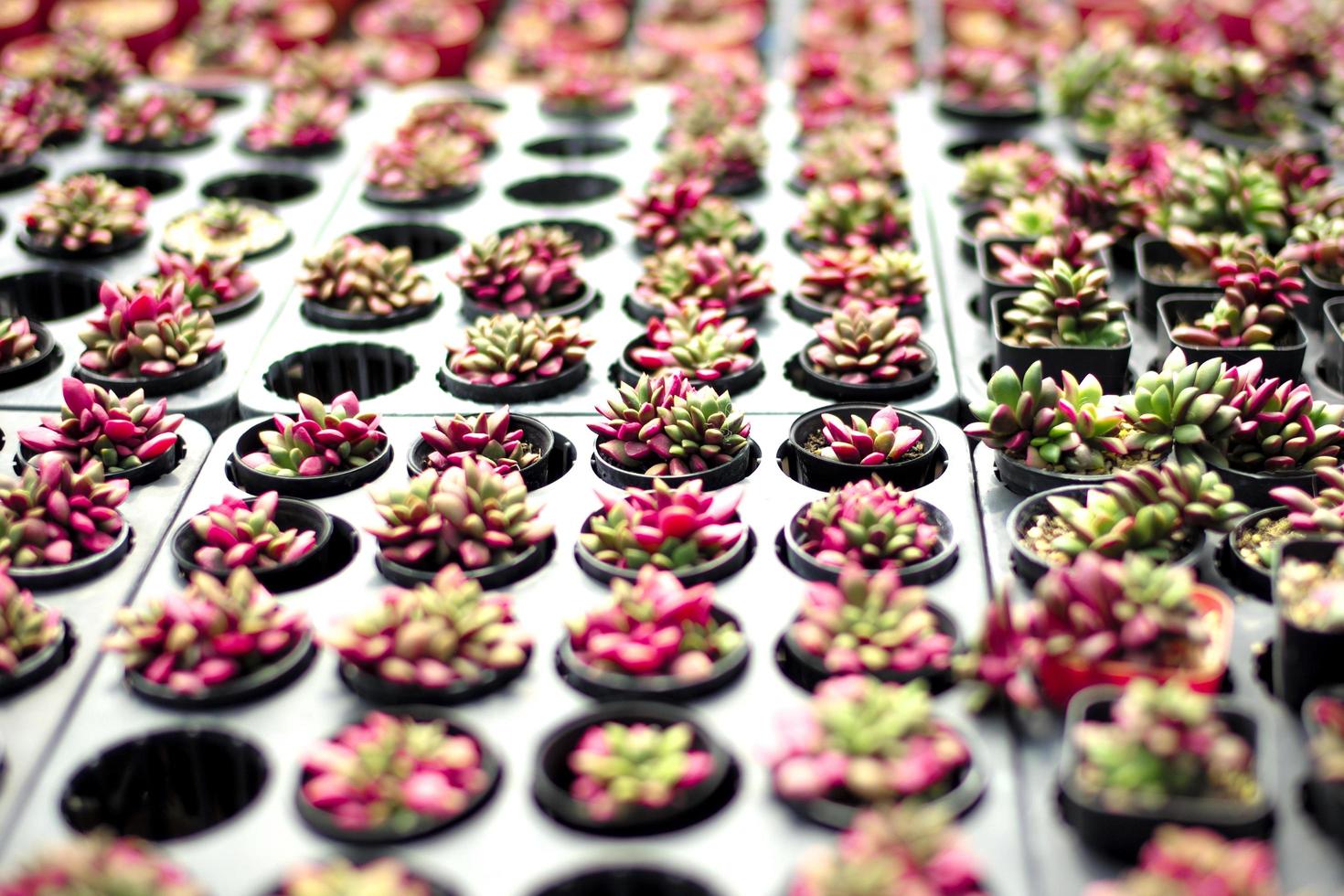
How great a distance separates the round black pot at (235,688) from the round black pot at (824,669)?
677 millimetres

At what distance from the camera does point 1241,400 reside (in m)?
2.21

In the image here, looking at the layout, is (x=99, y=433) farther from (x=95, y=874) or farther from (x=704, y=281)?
(x=704, y=281)

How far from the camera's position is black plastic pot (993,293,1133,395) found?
8.23ft

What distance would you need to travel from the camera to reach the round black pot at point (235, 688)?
1771mm

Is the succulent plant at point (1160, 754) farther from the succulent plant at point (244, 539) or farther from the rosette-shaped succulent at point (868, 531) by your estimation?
the succulent plant at point (244, 539)

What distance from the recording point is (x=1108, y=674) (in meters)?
1.69

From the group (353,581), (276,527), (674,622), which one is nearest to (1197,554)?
(674,622)

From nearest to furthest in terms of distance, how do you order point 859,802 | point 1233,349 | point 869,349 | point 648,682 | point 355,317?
point 859,802
point 648,682
point 1233,349
point 869,349
point 355,317

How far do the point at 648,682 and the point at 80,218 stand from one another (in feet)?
6.96

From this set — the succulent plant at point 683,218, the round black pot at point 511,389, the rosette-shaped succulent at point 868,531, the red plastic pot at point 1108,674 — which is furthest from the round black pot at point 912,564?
the succulent plant at point 683,218

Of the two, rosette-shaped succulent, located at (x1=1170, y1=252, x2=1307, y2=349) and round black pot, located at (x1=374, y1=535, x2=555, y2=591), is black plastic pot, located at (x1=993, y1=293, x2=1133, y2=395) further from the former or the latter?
round black pot, located at (x1=374, y1=535, x2=555, y2=591)

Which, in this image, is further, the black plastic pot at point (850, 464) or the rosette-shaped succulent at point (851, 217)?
the rosette-shaped succulent at point (851, 217)

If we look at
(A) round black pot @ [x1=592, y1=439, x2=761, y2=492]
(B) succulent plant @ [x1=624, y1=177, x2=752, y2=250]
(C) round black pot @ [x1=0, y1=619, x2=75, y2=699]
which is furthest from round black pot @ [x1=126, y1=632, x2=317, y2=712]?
(B) succulent plant @ [x1=624, y1=177, x2=752, y2=250]

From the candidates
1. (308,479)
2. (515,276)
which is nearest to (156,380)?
(308,479)
